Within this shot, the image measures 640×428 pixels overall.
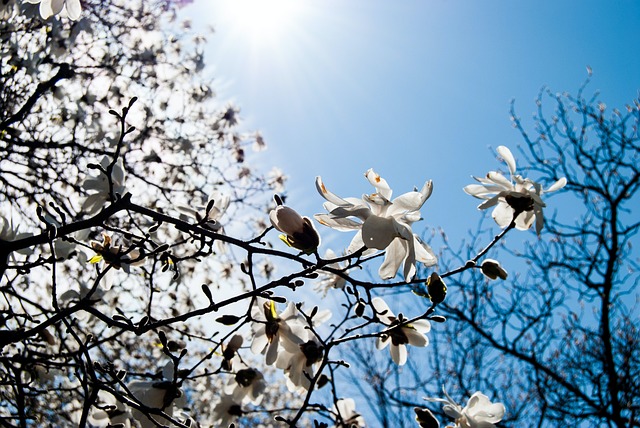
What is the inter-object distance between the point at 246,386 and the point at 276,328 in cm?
39

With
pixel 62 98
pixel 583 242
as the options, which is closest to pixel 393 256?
pixel 62 98

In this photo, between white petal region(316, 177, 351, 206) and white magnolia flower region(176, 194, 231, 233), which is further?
white magnolia flower region(176, 194, 231, 233)

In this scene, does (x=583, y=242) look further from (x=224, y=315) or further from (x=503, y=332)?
(x=224, y=315)

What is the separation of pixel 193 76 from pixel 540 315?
4122mm

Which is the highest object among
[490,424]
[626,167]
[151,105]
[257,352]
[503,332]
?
[626,167]

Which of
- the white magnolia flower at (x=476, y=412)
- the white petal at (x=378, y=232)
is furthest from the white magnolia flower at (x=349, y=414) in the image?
the white petal at (x=378, y=232)

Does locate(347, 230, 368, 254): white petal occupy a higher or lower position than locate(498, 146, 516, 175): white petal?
lower

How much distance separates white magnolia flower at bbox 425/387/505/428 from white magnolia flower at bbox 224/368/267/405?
1.98ft

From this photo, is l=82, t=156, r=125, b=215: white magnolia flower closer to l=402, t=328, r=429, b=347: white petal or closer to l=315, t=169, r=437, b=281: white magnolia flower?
l=315, t=169, r=437, b=281: white magnolia flower

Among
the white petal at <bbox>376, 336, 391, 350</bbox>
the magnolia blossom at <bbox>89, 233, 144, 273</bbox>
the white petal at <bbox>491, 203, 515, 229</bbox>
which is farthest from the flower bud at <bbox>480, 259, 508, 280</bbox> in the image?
the magnolia blossom at <bbox>89, 233, 144, 273</bbox>

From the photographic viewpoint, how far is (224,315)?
4.64 feet

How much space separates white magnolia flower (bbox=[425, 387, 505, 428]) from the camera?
61.1 inches

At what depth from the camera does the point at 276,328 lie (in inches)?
61.4

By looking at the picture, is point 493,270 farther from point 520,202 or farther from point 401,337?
point 401,337
